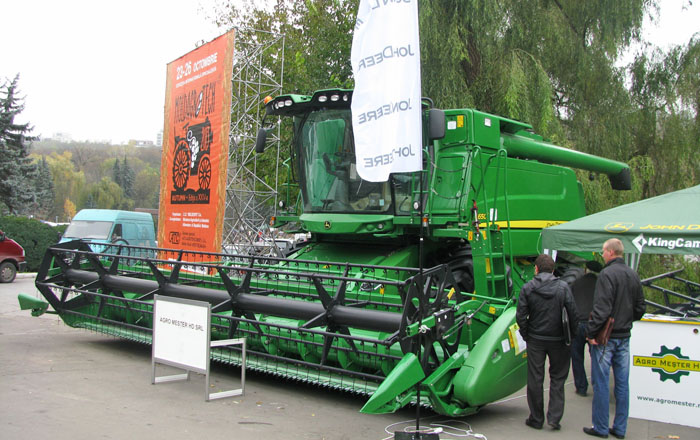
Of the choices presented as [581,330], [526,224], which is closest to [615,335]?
[581,330]

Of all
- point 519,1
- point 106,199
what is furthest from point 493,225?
point 106,199

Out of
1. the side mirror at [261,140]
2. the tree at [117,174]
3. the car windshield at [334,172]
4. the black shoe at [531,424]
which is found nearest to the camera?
the black shoe at [531,424]

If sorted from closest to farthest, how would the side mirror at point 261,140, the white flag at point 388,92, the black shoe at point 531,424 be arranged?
the white flag at point 388,92
the black shoe at point 531,424
the side mirror at point 261,140

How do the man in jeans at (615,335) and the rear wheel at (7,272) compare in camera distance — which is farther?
the rear wheel at (7,272)

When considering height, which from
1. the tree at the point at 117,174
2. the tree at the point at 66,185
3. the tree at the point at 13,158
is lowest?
the tree at the point at 13,158

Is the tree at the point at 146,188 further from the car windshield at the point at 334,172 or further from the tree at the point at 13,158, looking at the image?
the car windshield at the point at 334,172

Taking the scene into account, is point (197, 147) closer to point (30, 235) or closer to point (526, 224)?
point (526, 224)

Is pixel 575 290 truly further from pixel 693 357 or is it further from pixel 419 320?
pixel 419 320

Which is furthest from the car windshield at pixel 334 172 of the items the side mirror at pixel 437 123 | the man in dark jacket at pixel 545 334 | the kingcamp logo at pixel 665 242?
the kingcamp logo at pixel 665 242

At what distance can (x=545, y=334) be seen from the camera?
18.0ft

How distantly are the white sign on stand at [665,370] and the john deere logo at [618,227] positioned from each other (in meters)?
0.98

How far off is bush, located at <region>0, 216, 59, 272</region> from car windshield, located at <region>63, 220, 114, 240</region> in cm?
611

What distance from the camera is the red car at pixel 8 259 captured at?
1819 centimetres

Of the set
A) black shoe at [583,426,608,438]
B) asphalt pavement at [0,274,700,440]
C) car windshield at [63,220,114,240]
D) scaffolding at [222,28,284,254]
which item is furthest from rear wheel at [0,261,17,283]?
black shoe at [583,426,608,438]
